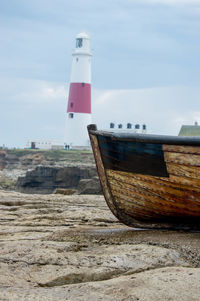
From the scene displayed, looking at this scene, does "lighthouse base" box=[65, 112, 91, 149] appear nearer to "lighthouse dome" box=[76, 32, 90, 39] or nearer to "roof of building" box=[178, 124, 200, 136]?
"lighthouse dome" box=[76, 32, 90, 39]

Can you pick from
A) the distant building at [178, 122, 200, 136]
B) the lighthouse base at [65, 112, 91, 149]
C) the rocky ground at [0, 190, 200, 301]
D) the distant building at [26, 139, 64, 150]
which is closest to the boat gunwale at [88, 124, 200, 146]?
the rocky ground at [0, 190, 200, 301]

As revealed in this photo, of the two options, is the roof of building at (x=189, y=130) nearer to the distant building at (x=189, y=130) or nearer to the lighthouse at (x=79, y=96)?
the distant building at (x=189, y=130)

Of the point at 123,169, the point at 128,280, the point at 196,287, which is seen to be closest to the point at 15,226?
the point at 123,169

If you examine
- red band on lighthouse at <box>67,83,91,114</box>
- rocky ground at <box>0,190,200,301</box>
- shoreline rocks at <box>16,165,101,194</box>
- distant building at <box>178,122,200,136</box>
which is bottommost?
shoreline rocks at <box>16,165,101,194</box>

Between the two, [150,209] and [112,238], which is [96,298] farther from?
[150,209]

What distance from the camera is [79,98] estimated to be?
45.5m

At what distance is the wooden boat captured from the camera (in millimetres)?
5082

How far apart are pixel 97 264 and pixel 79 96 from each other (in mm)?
42120

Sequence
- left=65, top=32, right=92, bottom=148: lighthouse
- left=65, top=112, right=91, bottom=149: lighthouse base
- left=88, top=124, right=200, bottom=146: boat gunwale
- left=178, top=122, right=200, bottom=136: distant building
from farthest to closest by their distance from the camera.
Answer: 1. left=65, top=112, right=91, bottom=149: lighthouse base
2. left=65, top=32, right=92, bottom=148: lighthouse
3. left=178, top=122, right=200, bottom=136: distant building
4. left=88, top=124, right=200, bottom=146: boat gunwale

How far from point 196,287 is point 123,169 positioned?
2464mm

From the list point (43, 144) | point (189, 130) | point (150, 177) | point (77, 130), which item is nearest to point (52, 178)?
point (189, 130)

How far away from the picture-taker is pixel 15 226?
20.0ft

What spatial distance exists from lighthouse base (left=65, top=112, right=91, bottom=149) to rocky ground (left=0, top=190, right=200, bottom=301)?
40.8 meters

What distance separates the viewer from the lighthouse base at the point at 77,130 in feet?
153
